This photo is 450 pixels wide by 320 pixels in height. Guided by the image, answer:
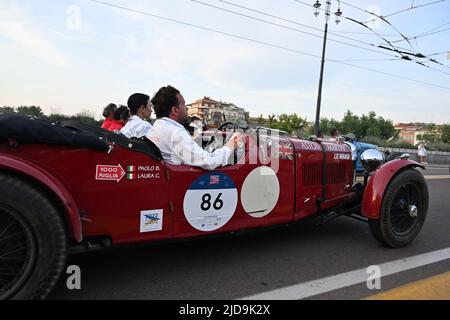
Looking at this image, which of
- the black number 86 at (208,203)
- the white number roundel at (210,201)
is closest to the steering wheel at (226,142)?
the white number roundel at (210,201)

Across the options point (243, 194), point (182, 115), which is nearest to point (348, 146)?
point (243, 194)

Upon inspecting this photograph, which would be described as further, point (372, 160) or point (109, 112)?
point (109, 112)

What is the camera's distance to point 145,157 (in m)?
2.51

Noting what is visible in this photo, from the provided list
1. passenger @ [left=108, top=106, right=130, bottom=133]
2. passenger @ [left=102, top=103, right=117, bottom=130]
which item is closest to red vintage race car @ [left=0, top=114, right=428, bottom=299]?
passenger @ [left=108, top=106, right=130, bottom=133]

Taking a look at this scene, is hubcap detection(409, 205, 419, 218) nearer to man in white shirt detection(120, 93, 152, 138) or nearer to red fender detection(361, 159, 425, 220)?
red fender detection(361, 159, 425, 220)

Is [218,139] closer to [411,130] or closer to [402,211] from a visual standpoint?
[402,211]

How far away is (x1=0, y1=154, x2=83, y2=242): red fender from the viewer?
6.43 ft

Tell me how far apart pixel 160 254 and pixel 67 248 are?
1.19 metres

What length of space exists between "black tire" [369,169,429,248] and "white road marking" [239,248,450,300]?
10.8 inches

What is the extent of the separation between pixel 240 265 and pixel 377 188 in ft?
5.09

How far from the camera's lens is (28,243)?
202cm

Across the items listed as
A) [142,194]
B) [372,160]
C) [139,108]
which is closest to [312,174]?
[372,160]

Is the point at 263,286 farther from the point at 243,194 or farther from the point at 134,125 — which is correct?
the point at 134,125
